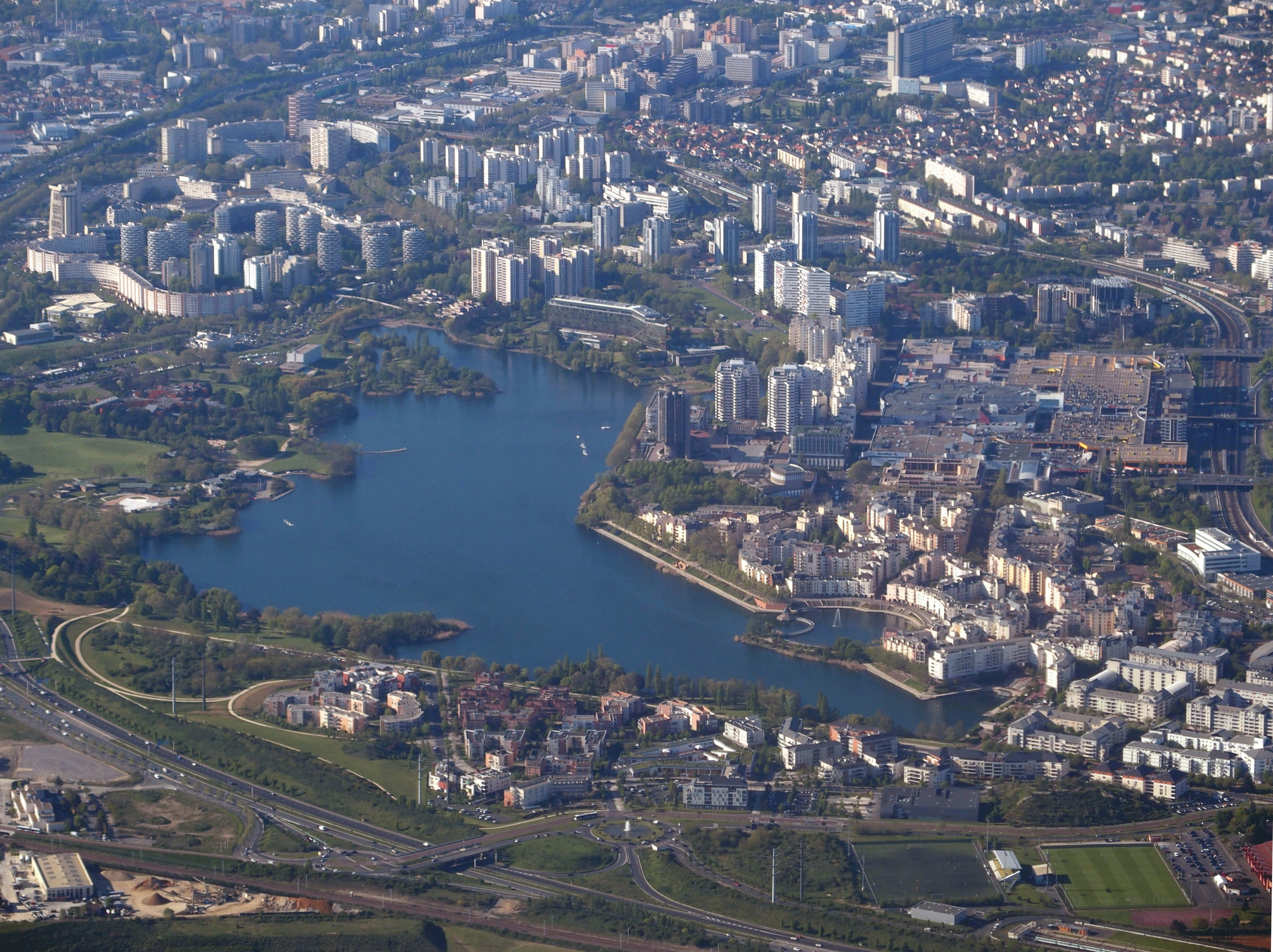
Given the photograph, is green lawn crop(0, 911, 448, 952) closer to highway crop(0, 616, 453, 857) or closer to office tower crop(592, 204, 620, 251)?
highway crop(0, 616, 453, 857)

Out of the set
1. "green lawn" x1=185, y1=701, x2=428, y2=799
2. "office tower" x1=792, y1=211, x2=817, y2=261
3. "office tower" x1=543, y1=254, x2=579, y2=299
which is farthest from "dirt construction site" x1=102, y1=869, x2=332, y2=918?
"office tower" x1=792, y1=211, x2=817, y2=261

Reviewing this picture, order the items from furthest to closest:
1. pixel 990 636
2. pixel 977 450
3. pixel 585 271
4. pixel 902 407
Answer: pixel 585 271, pixel 902 407, pixel 977 450, pixel 990 636

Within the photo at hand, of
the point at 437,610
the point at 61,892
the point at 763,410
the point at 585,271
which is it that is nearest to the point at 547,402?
the point at 763,410

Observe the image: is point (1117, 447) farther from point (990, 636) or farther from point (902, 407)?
point (990, 636)

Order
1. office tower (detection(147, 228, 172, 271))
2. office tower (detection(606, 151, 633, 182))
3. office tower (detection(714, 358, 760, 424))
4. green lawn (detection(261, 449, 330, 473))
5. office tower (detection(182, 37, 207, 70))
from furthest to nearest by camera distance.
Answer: office tower (detection(182, 37, 207, 70)), office tower (detection(606, 151, 633, 182)), office tower (detection(147, 228, 172, 271)), office tower (detection(714, 358, 760, 424)), green lawn (detection(261, 449, 330, 473))

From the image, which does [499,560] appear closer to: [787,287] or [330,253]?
[787,287]

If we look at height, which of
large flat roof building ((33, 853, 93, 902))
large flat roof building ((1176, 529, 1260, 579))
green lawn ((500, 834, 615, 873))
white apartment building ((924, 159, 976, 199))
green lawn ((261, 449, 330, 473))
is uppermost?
white apartment building ((924, 159, 976, 199))

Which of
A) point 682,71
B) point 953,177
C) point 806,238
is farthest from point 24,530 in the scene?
point 682,71
